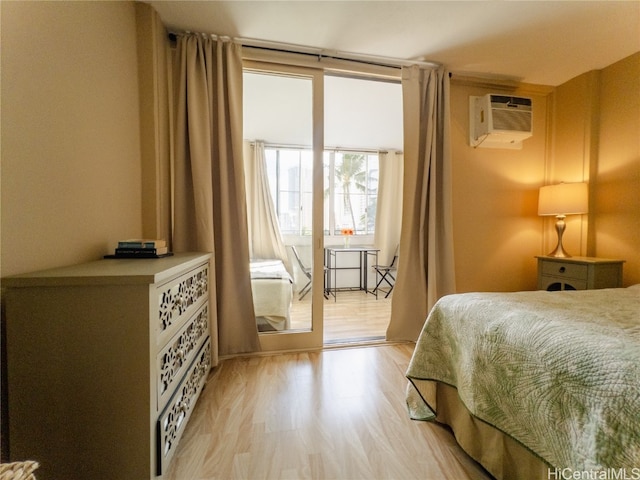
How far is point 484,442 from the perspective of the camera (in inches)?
44.3

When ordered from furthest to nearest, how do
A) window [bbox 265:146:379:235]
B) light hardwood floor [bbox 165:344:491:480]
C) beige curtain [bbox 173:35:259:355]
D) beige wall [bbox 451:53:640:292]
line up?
window [bbox 265:146:379:235] < beige wall [bbox 451:53:640:292] < beige curtain [bbox 173:35:259:355] < light hardwood floor [bbox 165:344:491:480]

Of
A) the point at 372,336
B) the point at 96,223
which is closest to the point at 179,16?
the point at 96,223

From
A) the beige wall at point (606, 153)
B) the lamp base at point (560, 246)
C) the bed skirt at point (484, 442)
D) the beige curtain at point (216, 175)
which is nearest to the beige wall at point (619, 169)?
the beige wall at point (606, 153)

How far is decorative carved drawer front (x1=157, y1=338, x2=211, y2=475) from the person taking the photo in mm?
1002

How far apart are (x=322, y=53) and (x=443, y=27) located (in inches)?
35.9

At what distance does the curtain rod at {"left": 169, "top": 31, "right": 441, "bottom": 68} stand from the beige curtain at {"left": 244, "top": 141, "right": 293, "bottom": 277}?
2.62ft

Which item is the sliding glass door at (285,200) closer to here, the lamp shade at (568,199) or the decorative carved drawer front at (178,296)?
the decorative carved drawer front at (178,296)

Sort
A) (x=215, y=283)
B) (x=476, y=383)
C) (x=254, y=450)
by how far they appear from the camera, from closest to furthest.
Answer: (x=476, y=383), (x=254, y=450), (x=215, y=283)

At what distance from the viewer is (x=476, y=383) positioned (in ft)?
3.59

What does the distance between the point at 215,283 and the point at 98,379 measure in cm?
110

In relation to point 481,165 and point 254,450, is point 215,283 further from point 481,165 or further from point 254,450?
point 481,165

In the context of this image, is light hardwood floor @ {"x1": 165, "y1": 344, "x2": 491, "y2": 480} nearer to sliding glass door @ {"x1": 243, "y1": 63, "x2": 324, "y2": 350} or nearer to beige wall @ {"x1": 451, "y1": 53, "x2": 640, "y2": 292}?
sliding glass door @ {"x1": 243, "y1": 63, "x2": 324, "y2": 350}

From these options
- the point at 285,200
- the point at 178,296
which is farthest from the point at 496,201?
the point at 178,296

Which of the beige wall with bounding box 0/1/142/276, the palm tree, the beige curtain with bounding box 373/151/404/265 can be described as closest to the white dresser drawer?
the beige wall with bounding box 0/1/142/276
